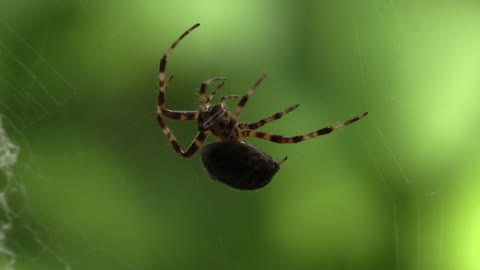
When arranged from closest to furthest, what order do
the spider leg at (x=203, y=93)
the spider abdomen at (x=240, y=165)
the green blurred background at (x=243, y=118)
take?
1. the spider abdomen at (x=240, y=165)
2. the spider leg at (x=203, y=93)
3. the green blurred background at (x=243, y=118)

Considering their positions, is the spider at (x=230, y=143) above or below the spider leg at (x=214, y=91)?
below

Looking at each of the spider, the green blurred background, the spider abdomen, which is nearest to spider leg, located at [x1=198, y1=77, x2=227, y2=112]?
the spider

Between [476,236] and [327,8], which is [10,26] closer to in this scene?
[327,8]

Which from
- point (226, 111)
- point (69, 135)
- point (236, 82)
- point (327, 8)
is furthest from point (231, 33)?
point (226, 111)

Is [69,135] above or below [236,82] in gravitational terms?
below

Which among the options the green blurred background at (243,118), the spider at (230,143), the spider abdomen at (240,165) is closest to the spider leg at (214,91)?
the spider at (230,143)

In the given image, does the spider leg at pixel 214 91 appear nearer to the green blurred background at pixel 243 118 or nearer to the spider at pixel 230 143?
the spider at pixel 230 143

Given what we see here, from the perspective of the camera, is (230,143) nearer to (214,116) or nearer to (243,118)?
(214,116)

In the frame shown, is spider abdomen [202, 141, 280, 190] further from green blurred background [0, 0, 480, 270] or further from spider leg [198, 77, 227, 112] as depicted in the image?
green blurred background [0, 0, 480, 270]

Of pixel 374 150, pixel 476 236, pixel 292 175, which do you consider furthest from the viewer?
pixel 292 175

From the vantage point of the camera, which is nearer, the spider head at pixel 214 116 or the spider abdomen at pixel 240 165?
the spider abdomen at pixel 240 165
